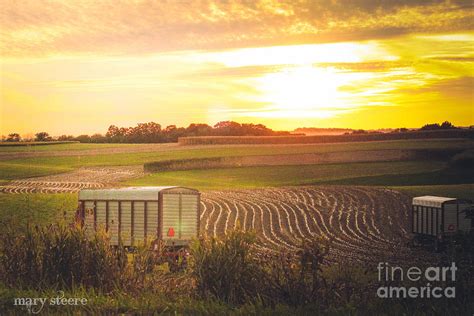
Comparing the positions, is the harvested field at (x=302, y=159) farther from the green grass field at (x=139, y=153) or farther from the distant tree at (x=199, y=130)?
the distant tree at (x=199, y=130)

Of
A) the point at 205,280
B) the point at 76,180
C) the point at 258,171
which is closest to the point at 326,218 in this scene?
the point at 205,280

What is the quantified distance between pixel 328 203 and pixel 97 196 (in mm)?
17699

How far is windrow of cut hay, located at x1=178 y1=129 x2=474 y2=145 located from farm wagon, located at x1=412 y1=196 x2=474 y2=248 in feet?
163

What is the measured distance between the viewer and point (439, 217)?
27047 millimetres

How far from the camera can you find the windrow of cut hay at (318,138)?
254 feet

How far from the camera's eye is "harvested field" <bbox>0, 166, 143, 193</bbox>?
4609cm

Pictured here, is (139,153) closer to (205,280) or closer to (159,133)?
(159,133)

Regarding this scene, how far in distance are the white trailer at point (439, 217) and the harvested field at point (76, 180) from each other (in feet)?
82.4

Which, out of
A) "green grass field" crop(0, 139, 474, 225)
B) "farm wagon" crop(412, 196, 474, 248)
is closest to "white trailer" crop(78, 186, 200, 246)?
"farm wagon" crop(412, 196, 474, 248)

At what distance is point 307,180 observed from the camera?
56.0 m

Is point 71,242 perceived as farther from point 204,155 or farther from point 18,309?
point 204,155

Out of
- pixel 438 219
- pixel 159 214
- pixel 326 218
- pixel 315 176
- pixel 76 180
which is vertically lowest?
pixel 326 218

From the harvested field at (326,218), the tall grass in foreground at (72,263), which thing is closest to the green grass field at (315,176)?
the harvested field at (326,218)

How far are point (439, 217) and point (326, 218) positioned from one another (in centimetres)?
882
